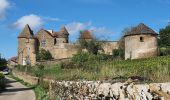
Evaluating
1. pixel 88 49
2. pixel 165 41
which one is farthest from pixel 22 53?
pixel 165 41

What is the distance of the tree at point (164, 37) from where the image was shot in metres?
86.6

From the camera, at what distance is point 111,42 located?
328 ft

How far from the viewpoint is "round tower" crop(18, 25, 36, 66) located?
106688 mm

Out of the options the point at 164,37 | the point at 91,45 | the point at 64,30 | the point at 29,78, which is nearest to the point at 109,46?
the point at 91,45

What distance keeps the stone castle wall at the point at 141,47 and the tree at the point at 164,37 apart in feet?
58.1

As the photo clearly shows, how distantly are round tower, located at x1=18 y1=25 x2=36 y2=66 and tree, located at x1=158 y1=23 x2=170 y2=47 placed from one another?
32.6 meters

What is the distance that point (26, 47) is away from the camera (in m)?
108

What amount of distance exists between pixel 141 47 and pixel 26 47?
46.2m

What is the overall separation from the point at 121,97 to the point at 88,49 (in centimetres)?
8863

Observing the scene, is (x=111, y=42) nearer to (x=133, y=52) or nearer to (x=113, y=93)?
(x=133, y=52)

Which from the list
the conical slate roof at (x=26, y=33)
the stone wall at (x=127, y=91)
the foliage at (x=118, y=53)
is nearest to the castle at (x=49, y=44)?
the conical slate roof at (x=26, y=33)

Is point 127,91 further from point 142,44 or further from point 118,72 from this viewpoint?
point 142,44

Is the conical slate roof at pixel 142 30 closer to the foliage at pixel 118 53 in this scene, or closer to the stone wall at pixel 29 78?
the foliage at pixel 118 53

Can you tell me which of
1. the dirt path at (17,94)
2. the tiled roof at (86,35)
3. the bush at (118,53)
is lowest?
the dirt path at (17,94)
